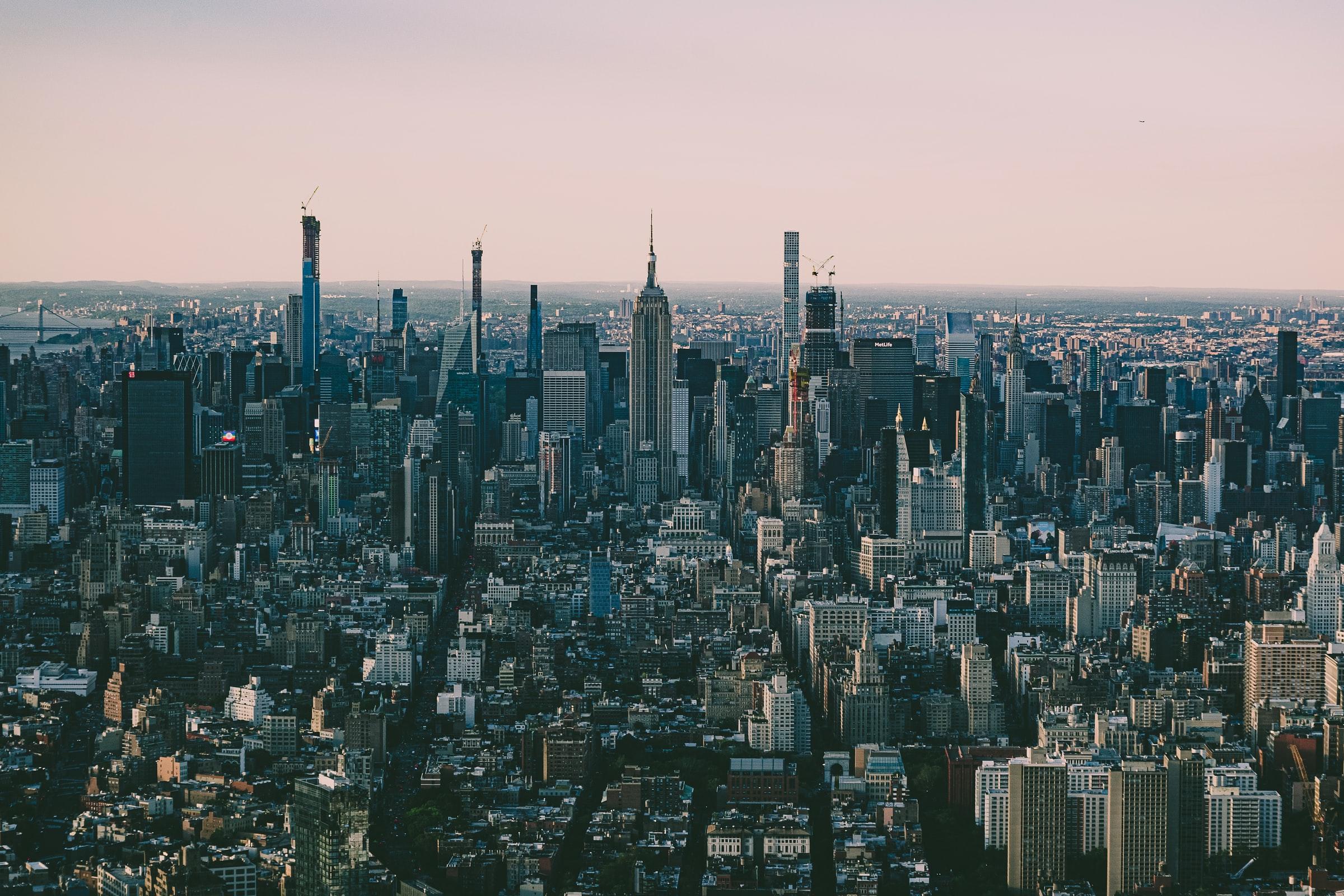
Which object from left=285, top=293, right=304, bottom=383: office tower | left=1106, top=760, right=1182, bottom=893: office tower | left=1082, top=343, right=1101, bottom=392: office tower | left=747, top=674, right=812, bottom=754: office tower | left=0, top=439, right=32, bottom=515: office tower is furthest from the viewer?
left=1082, top=343, right=1101, bottom=392: office tower

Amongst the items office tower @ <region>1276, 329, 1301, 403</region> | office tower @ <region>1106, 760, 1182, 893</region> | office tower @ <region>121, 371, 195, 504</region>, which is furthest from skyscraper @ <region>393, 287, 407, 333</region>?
office tower @ <region>1106, 760, 1182, 893</region>

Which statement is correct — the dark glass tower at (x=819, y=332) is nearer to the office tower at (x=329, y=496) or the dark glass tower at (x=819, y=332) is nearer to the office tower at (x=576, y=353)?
the office tower at (x=576, y=353)

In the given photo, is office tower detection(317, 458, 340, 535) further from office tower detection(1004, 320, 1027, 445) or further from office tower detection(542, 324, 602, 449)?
office tower detection(1004, 320, 1027, 445)

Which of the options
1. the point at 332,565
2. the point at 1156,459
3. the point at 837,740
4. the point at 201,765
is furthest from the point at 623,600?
the point at 1156,459

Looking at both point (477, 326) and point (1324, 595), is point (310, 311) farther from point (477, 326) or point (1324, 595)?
point (1324, 595)

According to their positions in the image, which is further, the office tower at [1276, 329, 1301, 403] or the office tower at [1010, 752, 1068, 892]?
the office tower at [1276, 329, 1301, 403]
